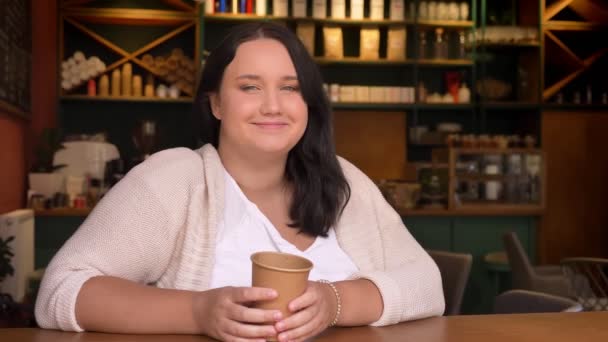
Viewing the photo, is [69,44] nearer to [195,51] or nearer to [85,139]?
[195,51]

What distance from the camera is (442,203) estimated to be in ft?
14.6

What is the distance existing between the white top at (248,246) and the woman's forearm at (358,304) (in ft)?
0.66

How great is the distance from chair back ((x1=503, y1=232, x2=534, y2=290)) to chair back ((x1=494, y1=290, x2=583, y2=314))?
1.50 m

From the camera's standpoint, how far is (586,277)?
10.7 ft

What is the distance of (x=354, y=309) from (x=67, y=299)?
459 millimetres

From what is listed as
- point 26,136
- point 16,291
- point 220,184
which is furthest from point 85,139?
point 220,184

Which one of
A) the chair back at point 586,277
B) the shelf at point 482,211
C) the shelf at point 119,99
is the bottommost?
the chair back at point 586,277

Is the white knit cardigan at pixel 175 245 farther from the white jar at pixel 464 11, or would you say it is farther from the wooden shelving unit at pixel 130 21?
the white jar at pixel 464 11

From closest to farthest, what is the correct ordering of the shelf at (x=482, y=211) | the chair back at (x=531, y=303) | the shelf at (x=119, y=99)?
1. the chair back at (x=531, y=303)
2. the shelf at (x=482, y=211)
3. the shelf at (x=119, y=99)

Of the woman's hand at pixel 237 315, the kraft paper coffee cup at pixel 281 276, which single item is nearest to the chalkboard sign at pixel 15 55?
the woman's hand at pixel 237 315

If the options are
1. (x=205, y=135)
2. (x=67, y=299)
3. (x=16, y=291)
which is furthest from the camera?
(x=16, y=291)

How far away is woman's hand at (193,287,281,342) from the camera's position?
37.0 inches

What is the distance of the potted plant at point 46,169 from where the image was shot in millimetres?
4098

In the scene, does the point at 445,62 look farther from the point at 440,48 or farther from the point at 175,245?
the point at 175,245
